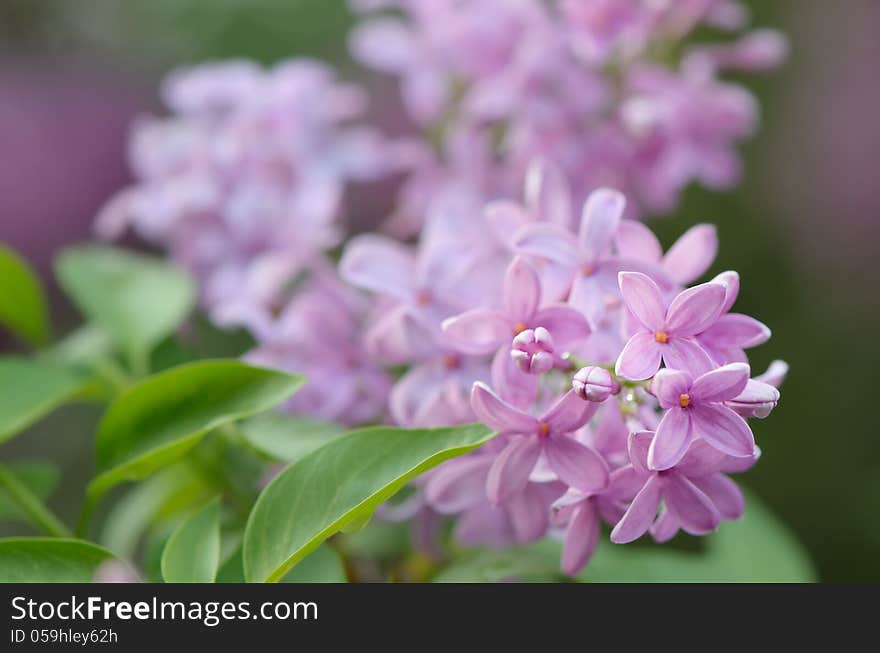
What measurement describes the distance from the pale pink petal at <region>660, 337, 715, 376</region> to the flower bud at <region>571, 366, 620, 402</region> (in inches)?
0.8

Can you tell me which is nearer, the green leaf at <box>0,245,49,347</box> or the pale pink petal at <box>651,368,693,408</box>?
the pale pink petal at <box>651,368,693,408</box>

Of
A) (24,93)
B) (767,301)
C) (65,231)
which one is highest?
(24,93)

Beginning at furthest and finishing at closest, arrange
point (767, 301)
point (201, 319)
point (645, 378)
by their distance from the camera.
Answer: point (767, 301) < point (201, 319) < point (645, 378)

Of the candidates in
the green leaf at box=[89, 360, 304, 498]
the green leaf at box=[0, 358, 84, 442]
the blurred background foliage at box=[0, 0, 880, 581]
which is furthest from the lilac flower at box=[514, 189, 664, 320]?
the blurred background foliage at box=[0, 0, 880, 581]

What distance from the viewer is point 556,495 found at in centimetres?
38

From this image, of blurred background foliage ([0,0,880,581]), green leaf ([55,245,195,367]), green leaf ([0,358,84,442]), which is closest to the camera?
green leaf ([0,358,84,442])

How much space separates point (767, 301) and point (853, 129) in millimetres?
304

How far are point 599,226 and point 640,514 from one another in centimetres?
11

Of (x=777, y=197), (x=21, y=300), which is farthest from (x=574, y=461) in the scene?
(x=777, y=197)

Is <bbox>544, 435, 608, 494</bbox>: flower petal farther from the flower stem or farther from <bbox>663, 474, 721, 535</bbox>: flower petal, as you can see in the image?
the flower stem

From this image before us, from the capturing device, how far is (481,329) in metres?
0.37

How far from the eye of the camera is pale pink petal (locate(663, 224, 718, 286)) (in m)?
0.37

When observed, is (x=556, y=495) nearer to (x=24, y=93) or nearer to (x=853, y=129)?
(x=853, y=129)
